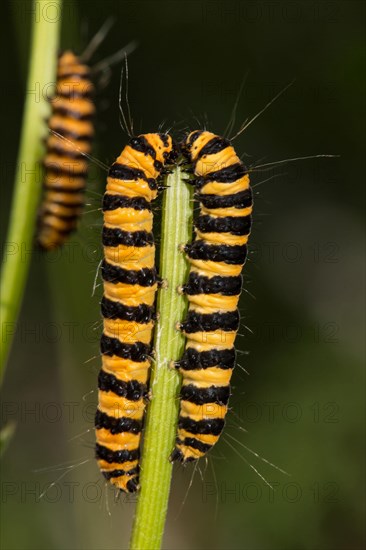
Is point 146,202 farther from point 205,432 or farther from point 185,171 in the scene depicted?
point 205,432

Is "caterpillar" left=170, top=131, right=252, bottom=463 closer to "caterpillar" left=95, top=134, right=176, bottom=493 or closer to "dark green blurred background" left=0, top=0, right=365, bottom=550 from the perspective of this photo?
"caterpillar" left=95, top=134, right=176, bottom=493

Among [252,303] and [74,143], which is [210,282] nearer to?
[74,143]

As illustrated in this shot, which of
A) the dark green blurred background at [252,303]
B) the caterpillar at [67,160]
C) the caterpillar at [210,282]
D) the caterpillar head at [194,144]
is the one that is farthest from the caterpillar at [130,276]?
the caterpillar at [67,160]

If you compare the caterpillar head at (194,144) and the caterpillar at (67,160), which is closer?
the caterpillar head at (194,144)

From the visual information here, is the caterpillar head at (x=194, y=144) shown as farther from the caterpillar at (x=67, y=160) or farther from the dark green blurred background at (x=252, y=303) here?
the caterpillar at (x=67, y=160)

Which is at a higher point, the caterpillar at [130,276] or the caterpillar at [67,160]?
the caterpillar at [67,160]

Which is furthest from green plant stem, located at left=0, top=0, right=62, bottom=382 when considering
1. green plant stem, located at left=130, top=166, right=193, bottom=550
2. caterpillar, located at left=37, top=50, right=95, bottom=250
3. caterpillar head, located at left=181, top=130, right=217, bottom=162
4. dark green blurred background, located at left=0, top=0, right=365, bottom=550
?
caterpillar, located at left=37, top=50, right=95, bottom=250

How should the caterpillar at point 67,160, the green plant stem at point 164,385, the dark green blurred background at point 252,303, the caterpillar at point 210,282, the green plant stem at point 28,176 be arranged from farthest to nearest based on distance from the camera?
the dark green blurred background at point 252,303
the caterpillar at point 67,160
the green plant stem at point 28,176
the caterpillar at point 210,282
the green plant stem at point 164,385
